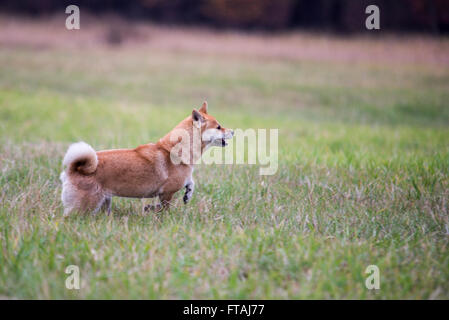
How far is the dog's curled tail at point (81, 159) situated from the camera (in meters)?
3.85

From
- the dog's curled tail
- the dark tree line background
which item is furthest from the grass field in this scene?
the dark tree line background

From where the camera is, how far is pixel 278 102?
14594 millimetres

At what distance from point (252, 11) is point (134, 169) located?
2023 cm

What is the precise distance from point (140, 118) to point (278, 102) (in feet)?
17.9

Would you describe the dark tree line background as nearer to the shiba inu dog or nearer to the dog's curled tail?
the shiba inu dog

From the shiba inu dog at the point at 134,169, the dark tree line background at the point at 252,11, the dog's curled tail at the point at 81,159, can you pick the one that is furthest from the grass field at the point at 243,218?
the dark tree line background at the point at 252,11

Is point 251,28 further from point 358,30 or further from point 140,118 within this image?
point 140,118

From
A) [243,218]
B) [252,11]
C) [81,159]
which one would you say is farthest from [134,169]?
[252,11]

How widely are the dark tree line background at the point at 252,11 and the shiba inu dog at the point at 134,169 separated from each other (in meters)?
18.4

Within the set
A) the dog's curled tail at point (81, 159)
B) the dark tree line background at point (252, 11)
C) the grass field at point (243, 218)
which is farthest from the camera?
the dark tree line background at point (252, 11)

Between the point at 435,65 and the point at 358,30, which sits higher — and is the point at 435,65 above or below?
below

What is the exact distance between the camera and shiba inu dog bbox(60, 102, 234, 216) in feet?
12.9

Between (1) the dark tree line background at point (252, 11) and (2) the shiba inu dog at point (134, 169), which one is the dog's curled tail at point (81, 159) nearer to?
(2) the shiba inu dog at point (134, 169)

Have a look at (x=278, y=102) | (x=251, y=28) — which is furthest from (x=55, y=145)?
(x=251, y=28)
